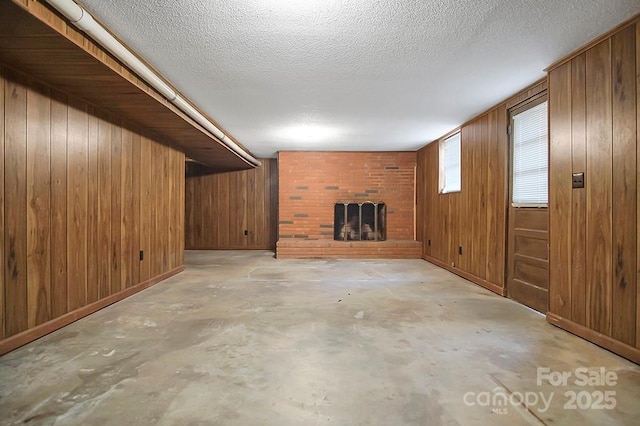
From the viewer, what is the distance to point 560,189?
A: 2750 millimetres

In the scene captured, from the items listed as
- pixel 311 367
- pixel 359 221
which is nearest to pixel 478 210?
pixel 359 221

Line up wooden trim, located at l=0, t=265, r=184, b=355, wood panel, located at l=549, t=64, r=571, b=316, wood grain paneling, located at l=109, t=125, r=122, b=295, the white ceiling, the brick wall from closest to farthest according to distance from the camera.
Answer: the white ceiling
wooden trim, located at l=0, t=265, r=184, b=355
wood panel, located at l=549, t=64, r=571, b=316
wood grain paneling, located at l=109, t=125, r=122, b=295
the brick wall

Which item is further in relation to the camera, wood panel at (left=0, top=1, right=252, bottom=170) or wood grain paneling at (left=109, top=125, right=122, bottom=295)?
wood grain paneling at (left=109, top=125, right=122, bottom=295)

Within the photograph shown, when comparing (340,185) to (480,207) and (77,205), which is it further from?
(77,205)

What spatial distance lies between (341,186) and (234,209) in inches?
111

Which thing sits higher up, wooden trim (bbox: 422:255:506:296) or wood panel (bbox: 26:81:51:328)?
wood panel (bbox: 26:81:51:328)

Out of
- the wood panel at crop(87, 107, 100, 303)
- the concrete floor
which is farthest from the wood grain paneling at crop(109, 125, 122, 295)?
the concrete floor

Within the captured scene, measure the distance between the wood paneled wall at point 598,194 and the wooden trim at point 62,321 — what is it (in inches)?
165

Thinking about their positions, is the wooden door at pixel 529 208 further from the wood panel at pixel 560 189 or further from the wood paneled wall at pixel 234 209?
the wood paneled wall at pixel 234 209

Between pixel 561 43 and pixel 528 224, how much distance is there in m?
1.75

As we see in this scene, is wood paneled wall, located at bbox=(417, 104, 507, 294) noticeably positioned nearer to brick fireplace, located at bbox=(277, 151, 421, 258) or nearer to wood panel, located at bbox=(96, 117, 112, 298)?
brick fireplace, located at bbox=(277, 151, 421, 258)

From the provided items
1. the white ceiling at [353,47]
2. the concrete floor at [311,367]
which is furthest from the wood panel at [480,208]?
the concrete floor at [311,367]

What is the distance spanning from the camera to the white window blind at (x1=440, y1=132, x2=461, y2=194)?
518 centimetres

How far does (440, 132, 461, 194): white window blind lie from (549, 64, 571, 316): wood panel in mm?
2257
